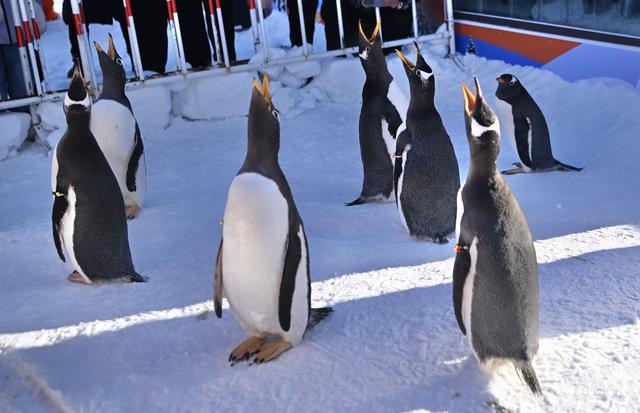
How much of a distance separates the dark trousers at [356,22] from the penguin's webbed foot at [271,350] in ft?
12.4

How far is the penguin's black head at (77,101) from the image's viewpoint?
2791 mm

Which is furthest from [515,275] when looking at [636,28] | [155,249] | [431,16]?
[431,16]

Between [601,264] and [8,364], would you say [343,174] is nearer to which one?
[601,264]

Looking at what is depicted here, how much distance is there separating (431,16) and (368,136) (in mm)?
2815

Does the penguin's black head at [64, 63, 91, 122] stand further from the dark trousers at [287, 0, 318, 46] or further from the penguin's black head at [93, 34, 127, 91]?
the dark trousers at [287, 0, 318, 46]

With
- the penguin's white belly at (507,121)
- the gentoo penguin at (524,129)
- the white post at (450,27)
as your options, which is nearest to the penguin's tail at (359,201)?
the gentoo penguin at (524,129)

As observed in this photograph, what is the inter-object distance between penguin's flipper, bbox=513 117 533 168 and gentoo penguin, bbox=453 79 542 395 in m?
2.09

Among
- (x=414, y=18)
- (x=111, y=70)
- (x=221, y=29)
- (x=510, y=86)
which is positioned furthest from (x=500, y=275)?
(x=414, y=18)

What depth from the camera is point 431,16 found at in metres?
6.09

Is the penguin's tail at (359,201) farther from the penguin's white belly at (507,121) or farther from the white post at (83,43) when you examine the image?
the white post at (83,43)

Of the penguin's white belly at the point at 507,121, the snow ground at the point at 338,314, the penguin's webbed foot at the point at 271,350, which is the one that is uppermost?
the penguin's white belly at the point at 507,121

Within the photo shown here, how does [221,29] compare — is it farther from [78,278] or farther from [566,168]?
[78,278]

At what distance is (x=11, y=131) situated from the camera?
4758mm

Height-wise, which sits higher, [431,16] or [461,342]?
[431,16]
